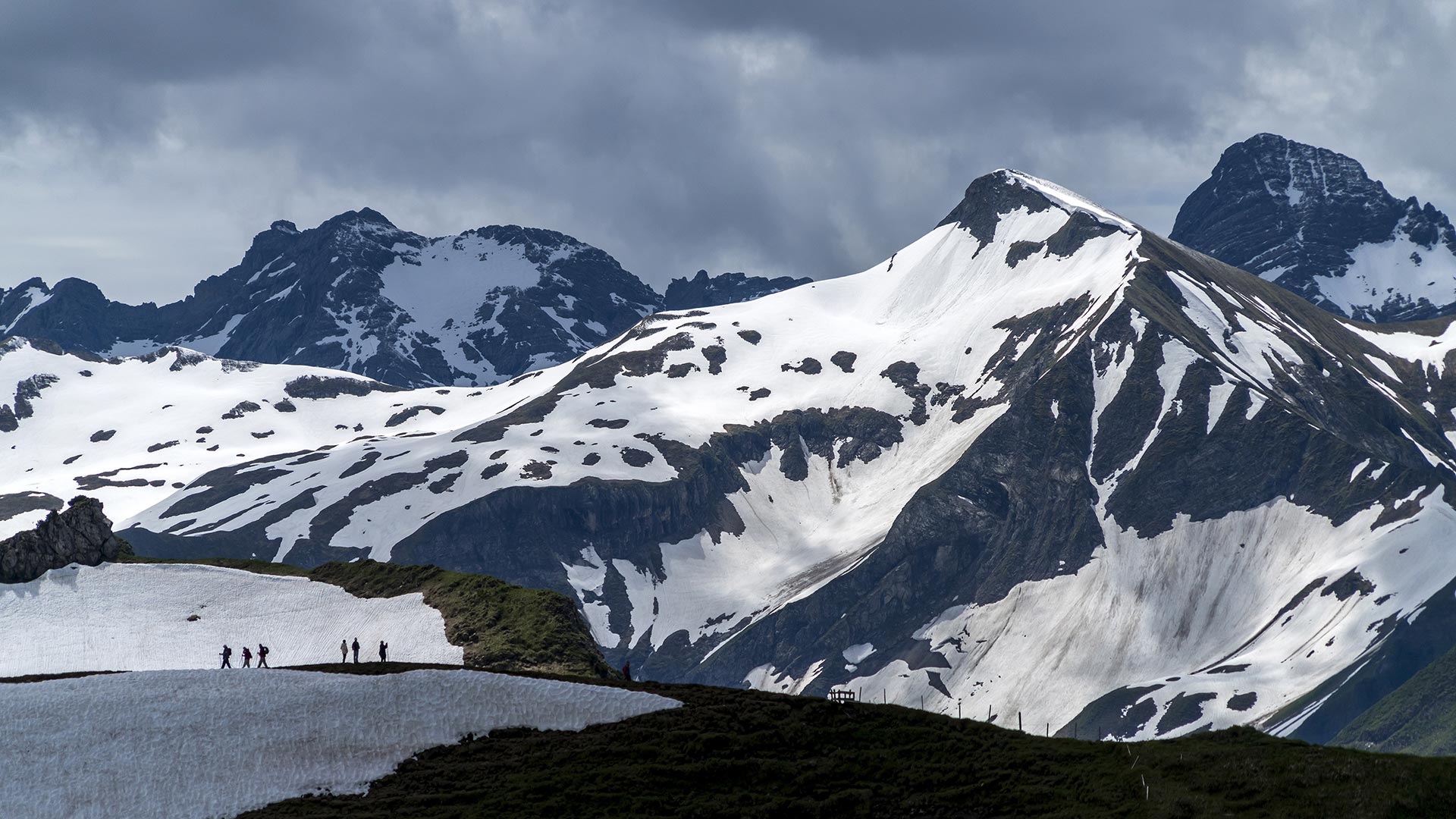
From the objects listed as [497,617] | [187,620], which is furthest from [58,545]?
[497,617]

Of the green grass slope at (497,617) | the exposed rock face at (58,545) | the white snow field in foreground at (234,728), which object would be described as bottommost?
the white snow field in foreground at (234,728)

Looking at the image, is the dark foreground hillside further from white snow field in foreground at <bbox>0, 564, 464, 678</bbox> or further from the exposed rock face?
the exposed rock face

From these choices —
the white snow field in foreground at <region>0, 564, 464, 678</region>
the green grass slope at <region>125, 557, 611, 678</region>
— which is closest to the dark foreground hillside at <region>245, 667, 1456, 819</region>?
the green grass slope at <region>125, 557, 611, 678</region>

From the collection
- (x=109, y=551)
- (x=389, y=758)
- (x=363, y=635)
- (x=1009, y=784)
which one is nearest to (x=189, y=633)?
(x=363, y=635)

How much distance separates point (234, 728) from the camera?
324 ft

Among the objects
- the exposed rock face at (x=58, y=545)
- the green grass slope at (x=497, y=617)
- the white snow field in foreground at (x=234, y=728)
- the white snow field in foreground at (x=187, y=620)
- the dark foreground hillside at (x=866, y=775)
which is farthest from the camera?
the exposed rock face at (x=58, y=545)

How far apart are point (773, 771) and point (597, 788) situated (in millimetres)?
10130

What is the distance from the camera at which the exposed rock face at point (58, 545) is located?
609 ft

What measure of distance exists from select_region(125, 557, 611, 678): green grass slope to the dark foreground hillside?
1145 inches

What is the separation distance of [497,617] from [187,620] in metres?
38.6

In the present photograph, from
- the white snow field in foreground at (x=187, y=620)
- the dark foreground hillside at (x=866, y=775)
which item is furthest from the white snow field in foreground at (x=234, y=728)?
the white snow field in foreground at (x=187, y=620)

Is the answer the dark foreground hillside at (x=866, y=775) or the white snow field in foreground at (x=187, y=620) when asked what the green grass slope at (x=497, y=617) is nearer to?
the white snow field in foreground at (x=187, y=620)

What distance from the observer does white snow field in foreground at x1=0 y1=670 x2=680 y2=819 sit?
301 feet

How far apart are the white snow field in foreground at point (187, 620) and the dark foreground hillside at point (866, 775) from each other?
4896 centimetres
